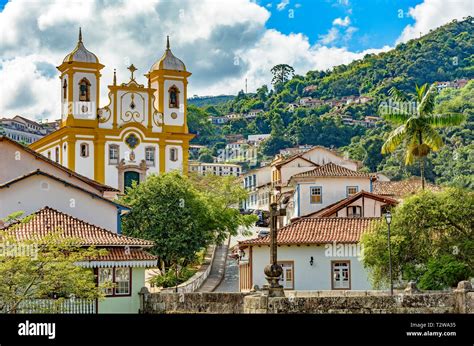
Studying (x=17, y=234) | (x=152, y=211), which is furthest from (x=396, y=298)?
(x=152, y=211)

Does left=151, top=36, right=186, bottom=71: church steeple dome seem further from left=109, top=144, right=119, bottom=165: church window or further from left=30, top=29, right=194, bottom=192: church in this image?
left=109, top=144, right=119, bottom=165: church window

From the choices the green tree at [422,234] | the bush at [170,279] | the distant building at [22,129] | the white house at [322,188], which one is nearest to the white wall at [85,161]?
the white house at [322,188]

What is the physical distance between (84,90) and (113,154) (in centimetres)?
573

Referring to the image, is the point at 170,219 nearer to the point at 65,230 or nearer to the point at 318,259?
the point at 318,259

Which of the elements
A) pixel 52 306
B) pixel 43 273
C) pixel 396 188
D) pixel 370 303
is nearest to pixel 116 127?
pixel 396 188

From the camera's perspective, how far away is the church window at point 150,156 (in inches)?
3049

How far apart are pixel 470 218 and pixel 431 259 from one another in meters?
2.30

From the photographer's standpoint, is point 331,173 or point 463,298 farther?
point 331,173

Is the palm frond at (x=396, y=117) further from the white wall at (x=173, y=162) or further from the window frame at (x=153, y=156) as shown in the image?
the window frame at (x=153, y=156)

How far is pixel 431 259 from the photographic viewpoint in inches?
1337

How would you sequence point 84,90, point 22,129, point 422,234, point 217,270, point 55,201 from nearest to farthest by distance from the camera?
point 422,234
point 55,201
point 217,270
point 84,90
point 22,129

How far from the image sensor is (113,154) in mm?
76375

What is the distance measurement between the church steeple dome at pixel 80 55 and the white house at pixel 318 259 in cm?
3872

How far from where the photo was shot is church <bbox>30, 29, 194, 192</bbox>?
248 feet
